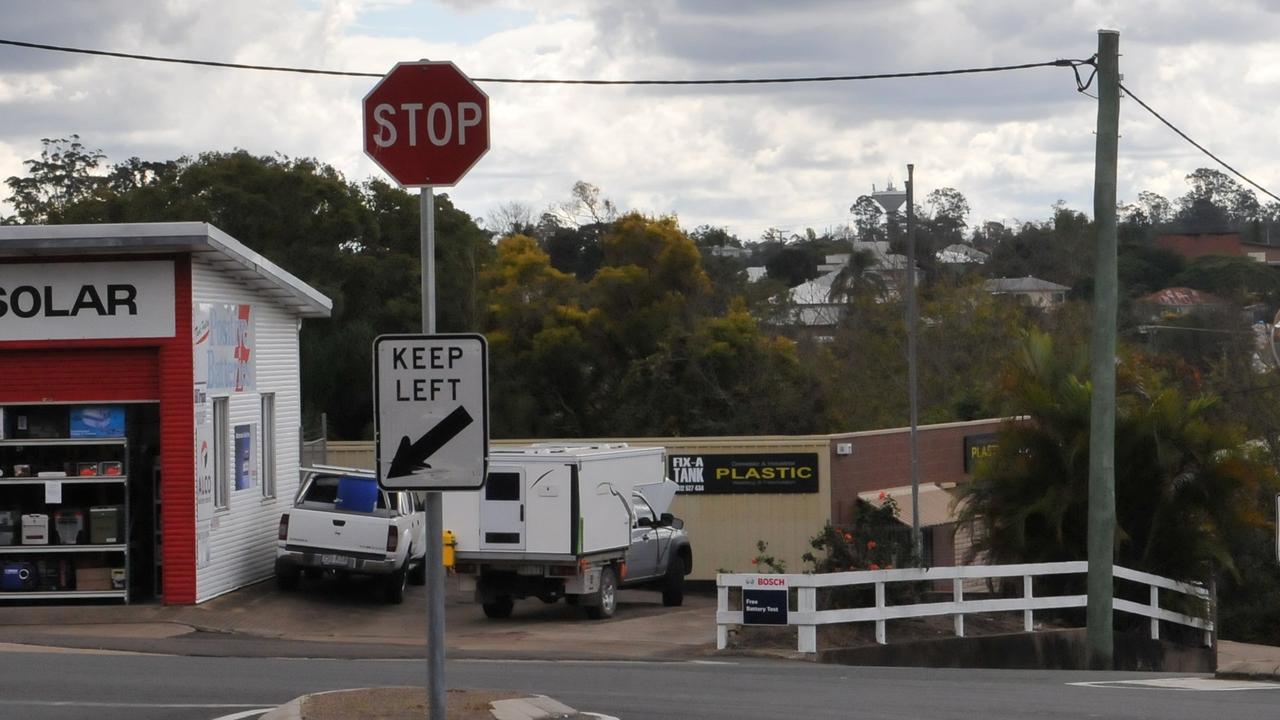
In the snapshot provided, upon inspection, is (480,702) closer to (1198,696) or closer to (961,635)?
(1198,696)

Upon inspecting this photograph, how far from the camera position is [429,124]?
900 cm

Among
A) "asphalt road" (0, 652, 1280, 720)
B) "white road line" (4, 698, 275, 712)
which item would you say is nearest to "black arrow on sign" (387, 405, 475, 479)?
"asphalt road" (0, 652, 1280, 720)

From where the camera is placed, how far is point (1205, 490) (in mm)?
22562

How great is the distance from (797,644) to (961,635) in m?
2.28

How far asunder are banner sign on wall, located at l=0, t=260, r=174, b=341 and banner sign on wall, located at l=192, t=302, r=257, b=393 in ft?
2.41

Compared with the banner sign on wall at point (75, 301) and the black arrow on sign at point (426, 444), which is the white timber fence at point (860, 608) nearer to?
the banner sign on wall at point (75, 301)

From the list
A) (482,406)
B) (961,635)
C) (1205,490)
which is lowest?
(961,635)

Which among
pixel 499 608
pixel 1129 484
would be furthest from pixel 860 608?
pixel 1129 484

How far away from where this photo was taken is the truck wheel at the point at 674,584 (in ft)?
79.5

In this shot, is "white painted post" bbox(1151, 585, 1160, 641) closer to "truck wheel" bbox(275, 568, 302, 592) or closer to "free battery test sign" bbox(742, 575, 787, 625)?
"free battery test sign" bbox(742, 575, 787, 625)

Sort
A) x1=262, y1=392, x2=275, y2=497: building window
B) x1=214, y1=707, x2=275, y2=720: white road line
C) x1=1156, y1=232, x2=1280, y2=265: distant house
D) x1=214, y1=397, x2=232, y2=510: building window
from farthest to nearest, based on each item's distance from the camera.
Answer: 1. x1=1156, y1=232, x2=1280, y2=265: distant house
2. x1=262, y1=392, x2=275, y2=497: building window
3. x1=214, y1=397, x2=232, y2=510: building window
4. x1=214, y1=707, x2=275, y2=720: white road line

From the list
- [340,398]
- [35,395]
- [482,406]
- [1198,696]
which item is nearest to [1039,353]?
[1198,696]

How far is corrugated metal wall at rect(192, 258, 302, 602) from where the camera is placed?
68.8ft

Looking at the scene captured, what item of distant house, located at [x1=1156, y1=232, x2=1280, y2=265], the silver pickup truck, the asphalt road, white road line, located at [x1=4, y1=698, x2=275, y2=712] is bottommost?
the asphalt road
